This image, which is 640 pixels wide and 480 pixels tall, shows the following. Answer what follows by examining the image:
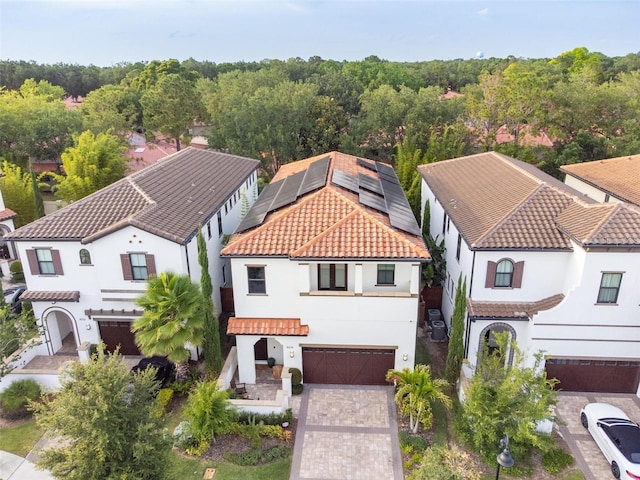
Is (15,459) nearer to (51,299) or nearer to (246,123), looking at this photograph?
(51,299)

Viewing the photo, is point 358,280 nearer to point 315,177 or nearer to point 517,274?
point 517,274

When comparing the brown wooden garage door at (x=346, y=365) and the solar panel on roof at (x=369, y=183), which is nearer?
the brown wooden garage door at (x=346, y=365)

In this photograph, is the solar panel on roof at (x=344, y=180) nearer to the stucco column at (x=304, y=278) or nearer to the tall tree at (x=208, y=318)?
the stucco column at (x=304, y=278)

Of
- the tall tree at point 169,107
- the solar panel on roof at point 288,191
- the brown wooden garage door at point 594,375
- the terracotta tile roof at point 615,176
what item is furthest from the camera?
the tall tree at point 169,107

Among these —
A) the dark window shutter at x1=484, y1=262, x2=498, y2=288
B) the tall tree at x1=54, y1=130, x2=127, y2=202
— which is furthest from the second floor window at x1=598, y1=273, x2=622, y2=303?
the tall tree at x1=54, y1=130, x2=127, y2=202

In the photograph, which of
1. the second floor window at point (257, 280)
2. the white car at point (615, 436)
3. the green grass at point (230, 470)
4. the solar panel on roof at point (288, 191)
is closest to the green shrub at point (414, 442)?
the green grass at point (230, 470)

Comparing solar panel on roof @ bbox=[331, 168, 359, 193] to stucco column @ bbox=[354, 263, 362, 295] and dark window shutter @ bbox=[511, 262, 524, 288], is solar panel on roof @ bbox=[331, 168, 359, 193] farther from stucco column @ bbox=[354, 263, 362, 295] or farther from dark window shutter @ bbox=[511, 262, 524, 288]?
dark window shutter @ bbox=[511, 262, 524, 288]

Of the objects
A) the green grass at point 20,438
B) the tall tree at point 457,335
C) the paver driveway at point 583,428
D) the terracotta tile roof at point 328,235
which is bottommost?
the green grass at point 20,438

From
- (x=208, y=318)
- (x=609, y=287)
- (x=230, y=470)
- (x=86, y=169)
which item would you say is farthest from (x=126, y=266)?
(x=609, y=287)
